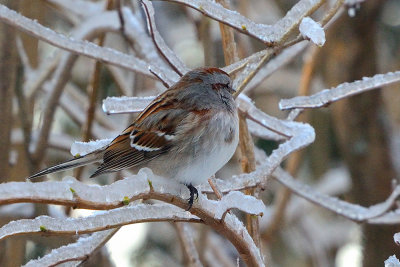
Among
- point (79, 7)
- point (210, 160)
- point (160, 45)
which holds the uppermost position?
point (79, 7)

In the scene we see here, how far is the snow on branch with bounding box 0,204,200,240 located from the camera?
1.20m

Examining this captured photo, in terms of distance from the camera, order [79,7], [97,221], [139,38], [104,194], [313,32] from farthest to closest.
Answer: [79,7]
[139,38]
[313,32]
[97,221]
[104,194]

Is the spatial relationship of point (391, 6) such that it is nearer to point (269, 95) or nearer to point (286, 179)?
point (269, 95)

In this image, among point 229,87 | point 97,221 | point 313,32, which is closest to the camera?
point 97,221

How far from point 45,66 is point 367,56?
1.65 metres

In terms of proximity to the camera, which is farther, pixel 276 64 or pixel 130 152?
pixel 276 64

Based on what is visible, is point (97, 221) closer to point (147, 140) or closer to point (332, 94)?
point (147, 140)

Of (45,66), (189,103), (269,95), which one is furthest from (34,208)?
(269,95)

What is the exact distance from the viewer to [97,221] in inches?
52.5

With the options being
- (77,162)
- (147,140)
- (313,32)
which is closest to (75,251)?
(77,162)

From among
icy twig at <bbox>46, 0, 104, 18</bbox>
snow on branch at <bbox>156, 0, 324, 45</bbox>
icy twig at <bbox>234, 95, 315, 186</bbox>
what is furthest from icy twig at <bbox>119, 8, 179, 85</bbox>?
snow on branch at <bbox>156, 0, 324, 45</bbox>

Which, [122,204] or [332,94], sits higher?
[332,94]

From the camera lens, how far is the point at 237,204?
136cm

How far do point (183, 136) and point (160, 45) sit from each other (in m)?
0.30
